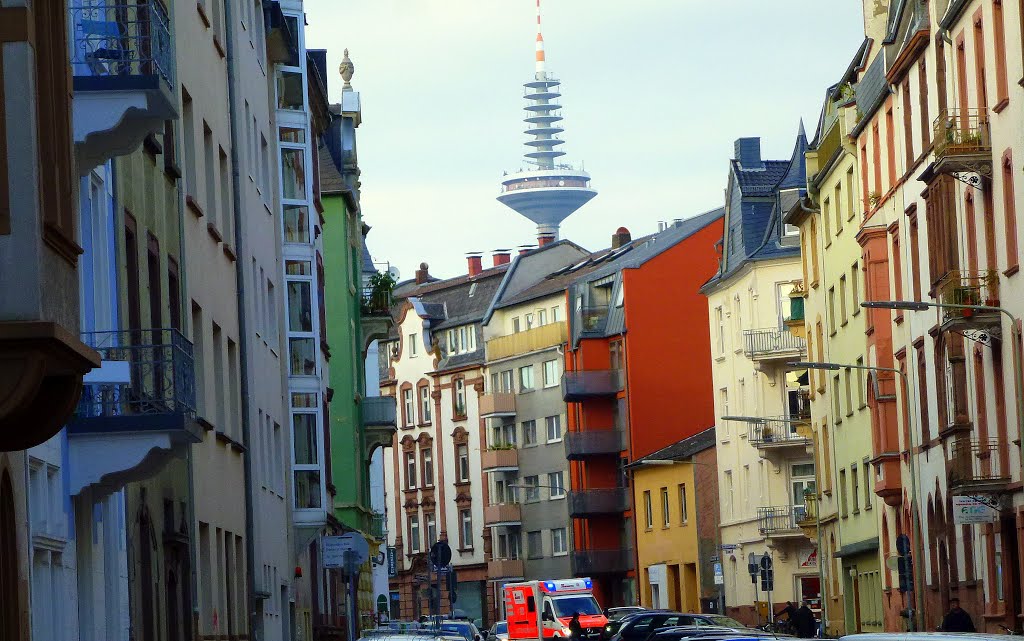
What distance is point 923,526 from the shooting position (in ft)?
156

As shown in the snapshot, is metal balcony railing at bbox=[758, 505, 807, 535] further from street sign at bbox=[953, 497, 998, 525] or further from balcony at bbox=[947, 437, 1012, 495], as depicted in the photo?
street sign at bbox=[953, 497, 998, 525]

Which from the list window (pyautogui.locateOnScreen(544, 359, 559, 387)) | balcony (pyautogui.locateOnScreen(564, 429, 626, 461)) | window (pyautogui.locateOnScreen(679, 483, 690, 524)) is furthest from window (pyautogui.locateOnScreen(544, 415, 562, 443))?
window (pyautogui.locateOnScreen(679, 483, 690, 524))

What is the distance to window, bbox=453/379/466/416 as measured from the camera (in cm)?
11169

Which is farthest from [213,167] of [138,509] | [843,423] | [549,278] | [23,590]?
[549,278]

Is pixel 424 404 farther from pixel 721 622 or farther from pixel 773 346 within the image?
pixel 721 622

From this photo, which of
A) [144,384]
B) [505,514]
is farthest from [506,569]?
[144,384]

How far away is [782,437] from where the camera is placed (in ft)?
234

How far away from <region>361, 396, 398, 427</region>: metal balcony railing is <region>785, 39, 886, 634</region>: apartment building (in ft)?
47.1

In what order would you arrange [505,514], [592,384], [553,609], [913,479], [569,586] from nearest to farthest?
[913,479]
[553,609]
[569,586]
[592,384]
[505,514]

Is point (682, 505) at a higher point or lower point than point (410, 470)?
lower

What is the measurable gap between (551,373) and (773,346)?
3095 centimetres

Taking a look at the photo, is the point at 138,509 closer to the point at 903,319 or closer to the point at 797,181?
the point at 903,319

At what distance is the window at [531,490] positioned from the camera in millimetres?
104306

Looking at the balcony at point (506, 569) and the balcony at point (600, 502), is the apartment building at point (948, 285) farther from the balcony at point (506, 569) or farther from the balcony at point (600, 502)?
the balcony at point (506, 569)
